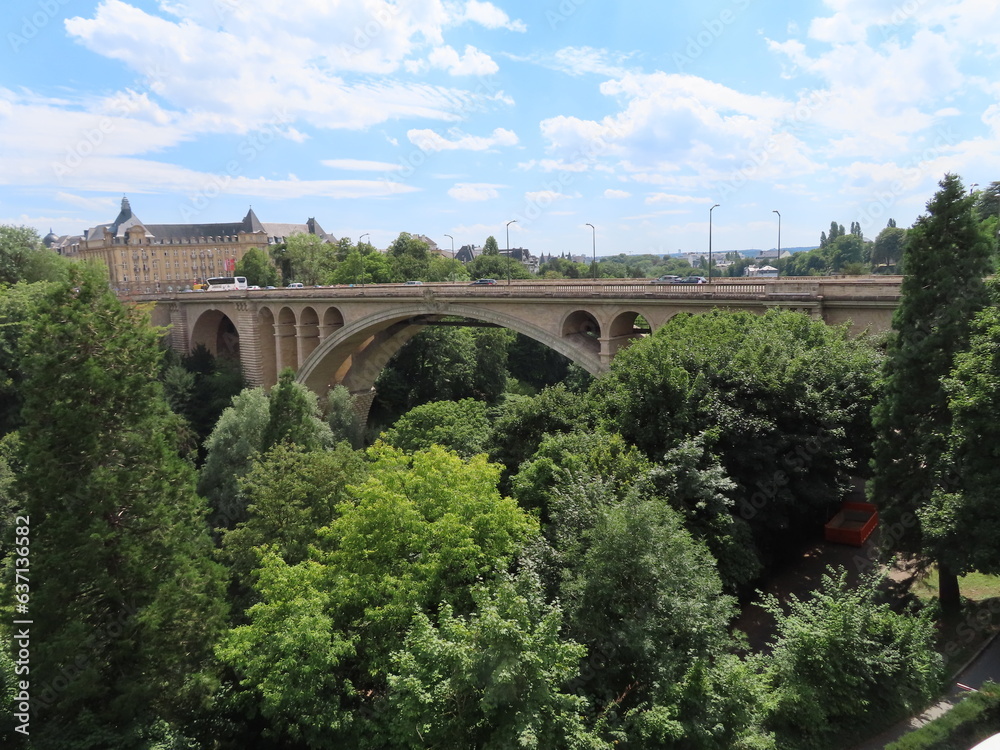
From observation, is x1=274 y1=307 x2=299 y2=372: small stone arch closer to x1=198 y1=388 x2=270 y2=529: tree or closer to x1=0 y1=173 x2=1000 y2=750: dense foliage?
x1=198 y1=388 x2=270 y2=529: tree

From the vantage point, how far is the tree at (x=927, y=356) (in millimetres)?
13594

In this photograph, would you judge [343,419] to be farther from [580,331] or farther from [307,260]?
[307,260]

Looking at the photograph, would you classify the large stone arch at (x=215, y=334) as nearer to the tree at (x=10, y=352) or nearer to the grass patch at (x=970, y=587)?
the tree at (x=10, y=352)

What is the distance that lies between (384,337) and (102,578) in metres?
36.5

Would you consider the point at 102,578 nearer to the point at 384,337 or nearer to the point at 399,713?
the point at 399,713

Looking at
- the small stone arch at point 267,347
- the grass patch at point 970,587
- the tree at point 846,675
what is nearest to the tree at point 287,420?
the tree at point 846,675

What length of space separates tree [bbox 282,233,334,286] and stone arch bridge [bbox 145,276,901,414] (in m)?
23.9

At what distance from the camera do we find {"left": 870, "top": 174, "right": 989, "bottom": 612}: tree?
1359cm

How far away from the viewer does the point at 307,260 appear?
89062mm

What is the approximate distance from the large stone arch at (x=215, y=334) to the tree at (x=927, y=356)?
5286 cm

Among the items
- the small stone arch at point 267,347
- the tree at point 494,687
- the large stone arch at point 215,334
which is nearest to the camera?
the tree at point 494,687

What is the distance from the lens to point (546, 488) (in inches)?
641

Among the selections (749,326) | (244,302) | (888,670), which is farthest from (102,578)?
(244,302)

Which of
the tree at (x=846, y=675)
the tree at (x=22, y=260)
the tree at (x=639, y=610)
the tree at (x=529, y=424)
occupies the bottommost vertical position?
the tree at (x=846, y=675)
